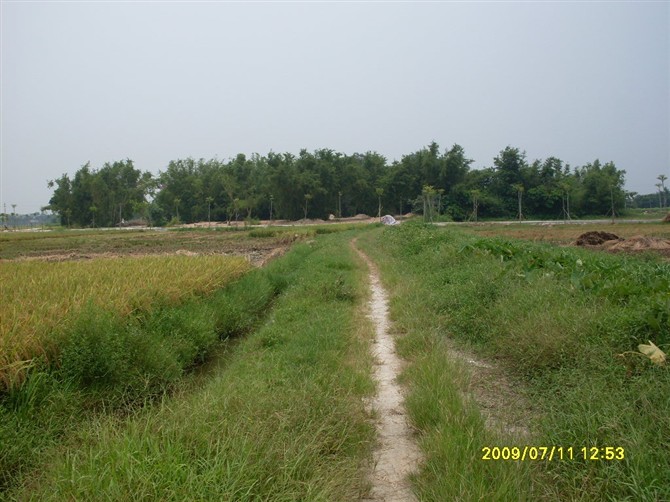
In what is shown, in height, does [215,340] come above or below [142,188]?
below

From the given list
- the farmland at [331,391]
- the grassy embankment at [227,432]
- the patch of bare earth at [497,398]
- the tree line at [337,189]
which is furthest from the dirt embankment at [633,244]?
the tree line at [337,189]

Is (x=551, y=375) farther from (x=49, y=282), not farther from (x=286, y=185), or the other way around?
(x=286, y=185)

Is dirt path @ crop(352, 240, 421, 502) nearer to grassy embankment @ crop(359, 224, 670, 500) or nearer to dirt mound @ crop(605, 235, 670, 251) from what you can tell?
grassy embankment @ crop(359, 224, 670, 500)

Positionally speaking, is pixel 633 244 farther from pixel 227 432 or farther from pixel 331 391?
pixel 227 432

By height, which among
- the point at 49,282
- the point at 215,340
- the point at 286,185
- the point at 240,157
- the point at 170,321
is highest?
the point at 240,157

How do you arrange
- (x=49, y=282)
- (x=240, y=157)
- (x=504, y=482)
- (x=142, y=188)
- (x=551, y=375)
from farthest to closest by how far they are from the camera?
1. (x=142, y=188)
2. (x=240, y=157)
3. (x=49, y=282)
4. (x=551, y=375)
5. (x=504, y=482)

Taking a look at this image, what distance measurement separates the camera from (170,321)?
7102mm

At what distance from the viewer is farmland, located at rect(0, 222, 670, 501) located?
2775 mm

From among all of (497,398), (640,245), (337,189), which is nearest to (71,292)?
(497,398)

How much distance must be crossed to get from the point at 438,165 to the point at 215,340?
5384 cm

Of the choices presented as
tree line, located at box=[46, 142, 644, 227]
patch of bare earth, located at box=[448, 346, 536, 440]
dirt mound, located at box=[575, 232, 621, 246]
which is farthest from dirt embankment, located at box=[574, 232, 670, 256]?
tree line, located at box=[46, 142, 644, 227]

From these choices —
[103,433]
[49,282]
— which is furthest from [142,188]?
[103,433]

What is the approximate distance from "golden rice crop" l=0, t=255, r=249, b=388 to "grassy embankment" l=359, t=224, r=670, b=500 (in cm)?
Result: 420

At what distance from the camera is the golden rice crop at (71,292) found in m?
4.88
